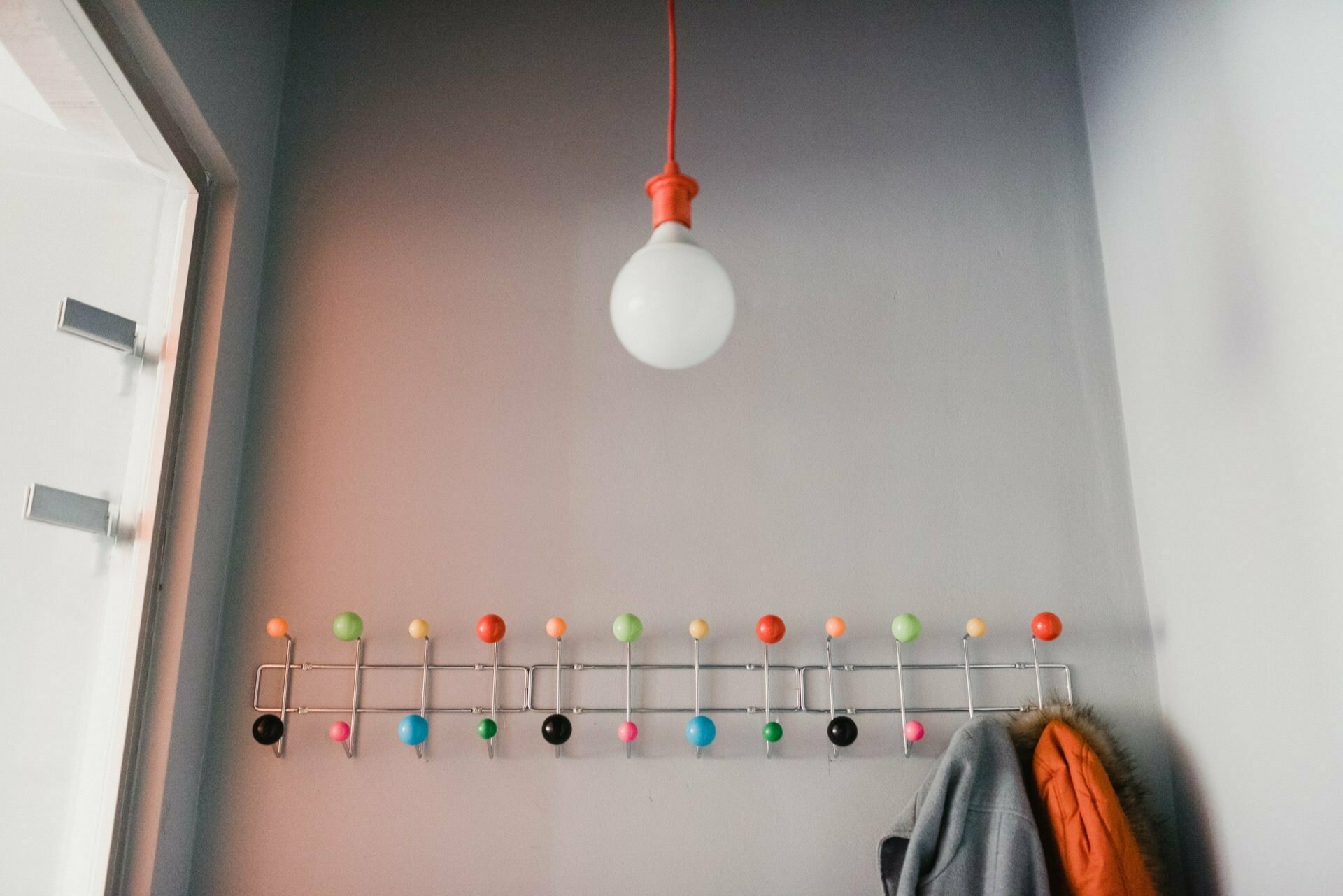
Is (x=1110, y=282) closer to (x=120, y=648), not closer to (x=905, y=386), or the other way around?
(x=905, y=386)

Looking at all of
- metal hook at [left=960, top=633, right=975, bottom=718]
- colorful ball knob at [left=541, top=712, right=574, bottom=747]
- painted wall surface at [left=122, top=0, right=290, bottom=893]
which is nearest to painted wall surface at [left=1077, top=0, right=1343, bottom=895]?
metal hook at [left=960, top=633, right=975, bottom=718]

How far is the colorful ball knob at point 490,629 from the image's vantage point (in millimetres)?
1655

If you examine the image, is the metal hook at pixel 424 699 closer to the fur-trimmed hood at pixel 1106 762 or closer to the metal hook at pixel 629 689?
the metal hook at pixel 629 689

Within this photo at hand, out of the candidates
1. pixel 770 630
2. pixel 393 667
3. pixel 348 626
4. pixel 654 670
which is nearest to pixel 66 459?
pixel 348 626

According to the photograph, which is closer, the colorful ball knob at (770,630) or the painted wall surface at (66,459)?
the painted wall surface at (66,459)

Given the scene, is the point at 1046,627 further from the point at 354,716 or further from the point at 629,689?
the point at 354,716

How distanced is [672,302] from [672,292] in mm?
11

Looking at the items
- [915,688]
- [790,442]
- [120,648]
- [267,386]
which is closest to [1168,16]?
[790,442]

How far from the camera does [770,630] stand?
5.48 ft

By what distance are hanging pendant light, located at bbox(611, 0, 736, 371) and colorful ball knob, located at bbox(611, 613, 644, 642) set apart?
65cm

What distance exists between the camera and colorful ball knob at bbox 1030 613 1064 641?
168 cm

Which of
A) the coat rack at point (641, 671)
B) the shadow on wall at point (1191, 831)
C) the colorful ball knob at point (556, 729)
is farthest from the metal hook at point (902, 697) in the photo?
the colorful ball knob at point (556, 729)

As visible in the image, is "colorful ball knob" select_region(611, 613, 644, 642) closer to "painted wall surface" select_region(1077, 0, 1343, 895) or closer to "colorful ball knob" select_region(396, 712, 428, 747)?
"colorful ball knob" select_region(396, 712, 428, 747)

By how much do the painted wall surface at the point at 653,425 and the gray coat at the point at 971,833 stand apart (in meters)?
0.18
